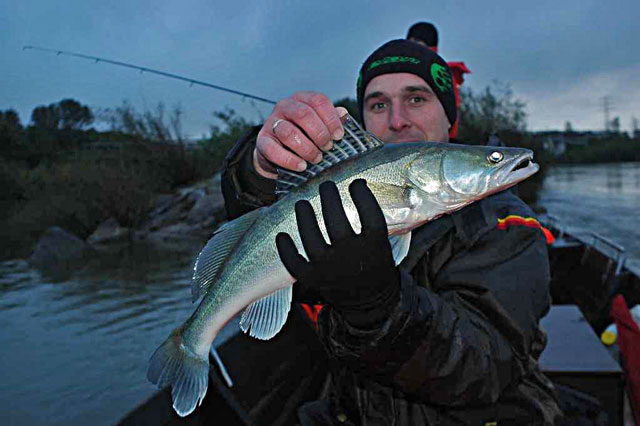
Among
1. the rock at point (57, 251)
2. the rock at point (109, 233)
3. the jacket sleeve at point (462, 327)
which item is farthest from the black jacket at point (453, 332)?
the rock at point (109, 233)

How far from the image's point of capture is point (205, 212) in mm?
17594

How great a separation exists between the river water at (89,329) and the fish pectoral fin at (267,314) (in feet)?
5.18

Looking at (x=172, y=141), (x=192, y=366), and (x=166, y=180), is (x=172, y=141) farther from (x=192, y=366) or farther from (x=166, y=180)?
(x=192, y=366)

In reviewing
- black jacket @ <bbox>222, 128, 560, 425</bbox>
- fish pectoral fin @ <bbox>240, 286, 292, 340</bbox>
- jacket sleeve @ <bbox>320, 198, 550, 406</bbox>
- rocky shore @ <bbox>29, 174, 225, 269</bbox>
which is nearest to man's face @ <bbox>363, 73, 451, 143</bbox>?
black jacket @ <bbox>222, 128, 560, 425</bbox>

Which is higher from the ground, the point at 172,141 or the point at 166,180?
the point at 172,141

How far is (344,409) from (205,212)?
15404 millimetres

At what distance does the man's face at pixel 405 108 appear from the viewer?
10.7 ft

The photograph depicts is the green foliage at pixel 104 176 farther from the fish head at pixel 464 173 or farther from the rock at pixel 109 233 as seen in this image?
the fish head at pixel 464 173

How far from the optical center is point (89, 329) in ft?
24.6

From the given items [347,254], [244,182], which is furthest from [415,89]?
[347,254]

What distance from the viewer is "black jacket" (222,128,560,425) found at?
202cm

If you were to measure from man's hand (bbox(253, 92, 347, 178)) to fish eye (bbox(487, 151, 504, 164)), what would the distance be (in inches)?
24.4

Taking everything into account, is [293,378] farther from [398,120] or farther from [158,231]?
[158,231]

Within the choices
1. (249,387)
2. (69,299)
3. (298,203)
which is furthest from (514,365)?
(69,299)
